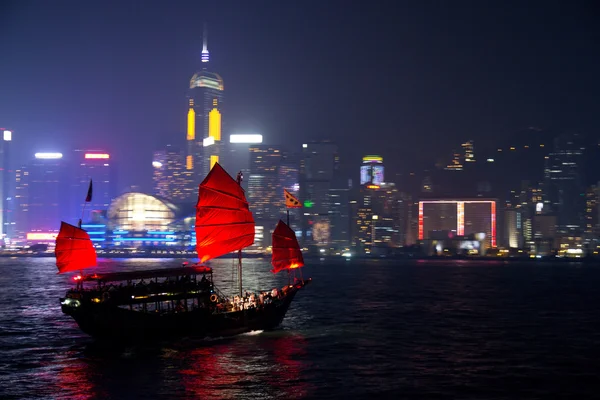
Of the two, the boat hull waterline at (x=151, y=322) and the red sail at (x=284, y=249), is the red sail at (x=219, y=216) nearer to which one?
the red sail at (x=284, y=249)

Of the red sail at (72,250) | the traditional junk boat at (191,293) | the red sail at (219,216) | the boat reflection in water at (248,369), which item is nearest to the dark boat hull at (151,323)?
the traditional junk boat at (191,293)

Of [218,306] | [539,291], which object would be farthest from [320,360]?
[539,291]

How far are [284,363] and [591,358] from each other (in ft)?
58.5

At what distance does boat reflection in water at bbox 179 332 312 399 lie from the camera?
33.1 meters

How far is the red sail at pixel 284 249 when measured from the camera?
54250mm

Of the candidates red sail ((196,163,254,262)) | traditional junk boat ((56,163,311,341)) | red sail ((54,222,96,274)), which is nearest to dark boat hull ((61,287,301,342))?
traditional junk boat ((56,163,311,341))

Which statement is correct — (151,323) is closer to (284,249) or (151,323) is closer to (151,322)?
(151,322)

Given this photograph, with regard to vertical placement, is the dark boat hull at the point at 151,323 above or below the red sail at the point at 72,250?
below

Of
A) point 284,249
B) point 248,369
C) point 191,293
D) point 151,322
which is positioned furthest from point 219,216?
point 248,369

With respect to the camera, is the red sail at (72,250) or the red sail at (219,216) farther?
the red sail at (219,216)

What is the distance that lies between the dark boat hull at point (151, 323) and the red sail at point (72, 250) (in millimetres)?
6787

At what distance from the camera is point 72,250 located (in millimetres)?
50031

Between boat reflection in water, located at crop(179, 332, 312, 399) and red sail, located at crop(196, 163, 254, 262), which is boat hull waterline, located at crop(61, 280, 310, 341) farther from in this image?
red sail, located at crop(196, 163, 254, 262)

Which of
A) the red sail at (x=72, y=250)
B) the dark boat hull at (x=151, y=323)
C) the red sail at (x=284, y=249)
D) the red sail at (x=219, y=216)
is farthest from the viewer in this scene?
the red sail at (x=284, y=249)
